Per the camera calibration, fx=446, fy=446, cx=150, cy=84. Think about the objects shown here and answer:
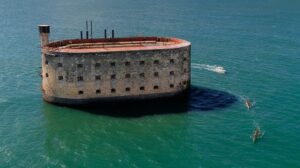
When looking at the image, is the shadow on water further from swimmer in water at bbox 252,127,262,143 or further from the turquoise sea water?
swimmer in water at bbox 252,127,262,143

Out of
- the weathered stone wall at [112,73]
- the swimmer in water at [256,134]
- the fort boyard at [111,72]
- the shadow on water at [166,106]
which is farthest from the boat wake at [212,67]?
the swimmer in water at [256,134]

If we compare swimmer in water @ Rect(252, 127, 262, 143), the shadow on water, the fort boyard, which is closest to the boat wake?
the shadow on water

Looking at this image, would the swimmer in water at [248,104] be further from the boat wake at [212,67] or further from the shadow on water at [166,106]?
the boat wake at [212,67]

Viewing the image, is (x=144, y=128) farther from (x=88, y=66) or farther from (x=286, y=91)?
(x=286, y=91)

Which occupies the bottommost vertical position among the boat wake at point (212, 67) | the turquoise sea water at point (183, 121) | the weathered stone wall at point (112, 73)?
the turquoise sea water at point (183, 121)

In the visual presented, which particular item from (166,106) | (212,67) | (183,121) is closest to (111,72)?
(166,106)

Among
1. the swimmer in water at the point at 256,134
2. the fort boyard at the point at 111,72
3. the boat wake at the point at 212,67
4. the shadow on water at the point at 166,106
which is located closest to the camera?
the swimmer in water at the point at 256,134

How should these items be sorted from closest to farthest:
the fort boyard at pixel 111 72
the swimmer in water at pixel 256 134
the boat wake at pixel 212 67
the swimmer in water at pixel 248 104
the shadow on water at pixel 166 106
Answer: the swimmer in water at pixel 256 134, the shadow on water at pixel 166 106, the fort boyard at pixel 111 72, the swimmer in water at pixel 248 104, the boat wake at pixel 212 67

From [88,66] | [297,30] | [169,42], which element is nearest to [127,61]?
[88,66]
